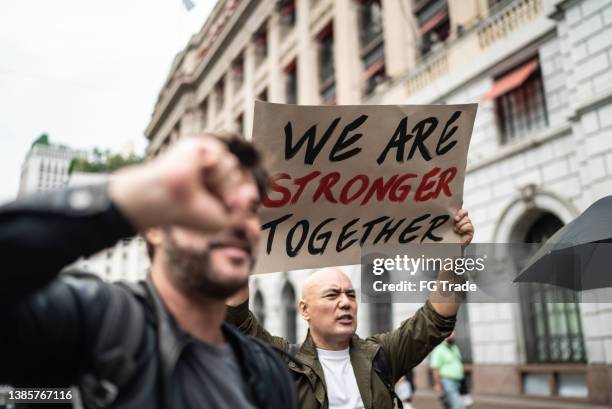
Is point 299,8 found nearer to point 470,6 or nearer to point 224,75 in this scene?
point 224,75

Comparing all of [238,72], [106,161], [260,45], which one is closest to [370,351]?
[260,45]

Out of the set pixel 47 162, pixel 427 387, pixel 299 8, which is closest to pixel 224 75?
pixel 299 8

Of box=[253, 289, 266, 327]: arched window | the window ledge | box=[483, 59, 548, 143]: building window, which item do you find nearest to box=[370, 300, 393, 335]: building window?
the window ledge

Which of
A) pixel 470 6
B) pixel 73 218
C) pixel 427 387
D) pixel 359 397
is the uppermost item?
pixel 470 6

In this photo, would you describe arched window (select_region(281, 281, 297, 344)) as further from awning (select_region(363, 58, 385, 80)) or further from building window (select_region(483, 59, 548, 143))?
building window (select_region(483, 59, 548, 143))

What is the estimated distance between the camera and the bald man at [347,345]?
101 inches

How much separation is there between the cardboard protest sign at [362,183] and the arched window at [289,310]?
1664 cm

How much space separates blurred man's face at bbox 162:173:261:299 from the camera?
3.68 feet

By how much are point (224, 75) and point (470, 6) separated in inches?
701

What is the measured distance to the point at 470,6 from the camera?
11.9 meters

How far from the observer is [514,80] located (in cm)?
996

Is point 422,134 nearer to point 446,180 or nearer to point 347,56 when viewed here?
point 446,180

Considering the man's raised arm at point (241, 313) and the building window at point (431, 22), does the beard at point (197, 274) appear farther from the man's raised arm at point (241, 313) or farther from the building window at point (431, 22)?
the building window at point (431, 22)

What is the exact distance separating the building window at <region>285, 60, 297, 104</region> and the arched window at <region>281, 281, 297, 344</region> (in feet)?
24.3
